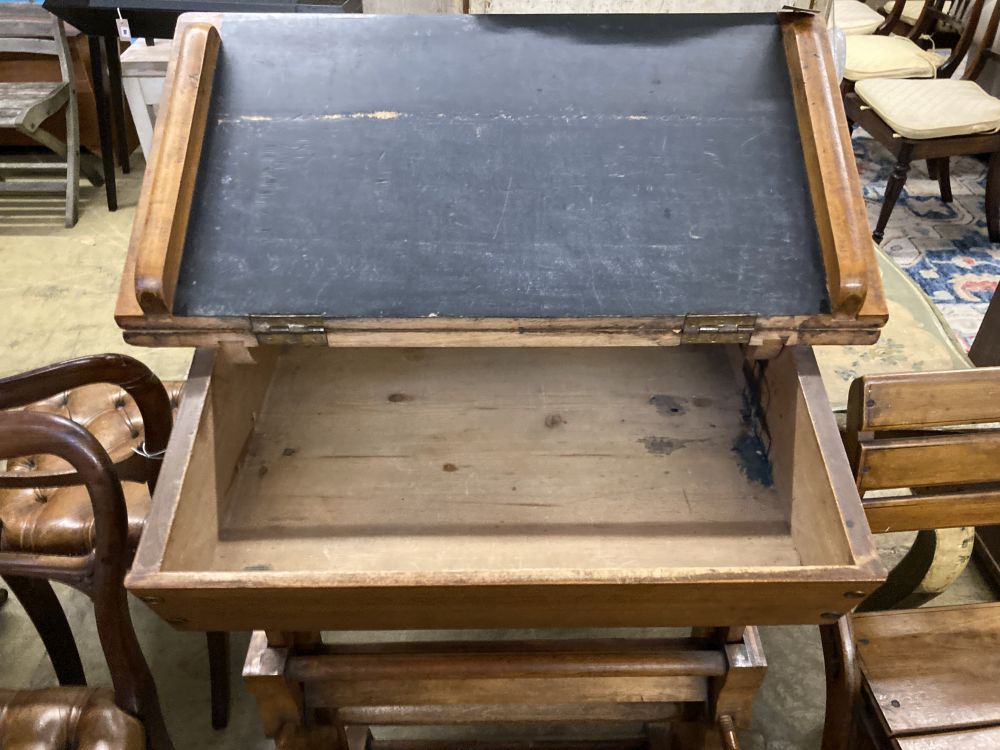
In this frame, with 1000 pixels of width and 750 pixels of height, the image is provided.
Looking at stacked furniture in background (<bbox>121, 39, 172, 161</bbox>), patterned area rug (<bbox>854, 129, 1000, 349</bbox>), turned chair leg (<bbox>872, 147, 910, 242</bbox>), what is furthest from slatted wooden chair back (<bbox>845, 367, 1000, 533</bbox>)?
stacked furniture in background (<bbox>121, 39, 172, 161</bbox>)

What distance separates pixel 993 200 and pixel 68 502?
3.54m

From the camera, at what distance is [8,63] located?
11.4ft

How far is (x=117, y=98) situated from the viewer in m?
3.40

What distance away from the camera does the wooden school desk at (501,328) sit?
0.88 meters

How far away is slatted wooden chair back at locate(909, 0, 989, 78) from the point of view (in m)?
3.29

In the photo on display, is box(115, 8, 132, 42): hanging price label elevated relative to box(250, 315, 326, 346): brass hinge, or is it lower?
lower

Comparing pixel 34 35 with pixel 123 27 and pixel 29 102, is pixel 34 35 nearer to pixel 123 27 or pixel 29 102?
pixel 29 102

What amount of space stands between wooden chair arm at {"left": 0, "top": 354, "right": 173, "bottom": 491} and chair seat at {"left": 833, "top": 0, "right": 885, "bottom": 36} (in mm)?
Result: 3803

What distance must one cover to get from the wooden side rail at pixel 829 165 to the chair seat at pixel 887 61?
8.47 feet

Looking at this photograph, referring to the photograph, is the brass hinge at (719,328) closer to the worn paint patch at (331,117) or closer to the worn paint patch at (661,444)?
the worn paint patch at (661,444)

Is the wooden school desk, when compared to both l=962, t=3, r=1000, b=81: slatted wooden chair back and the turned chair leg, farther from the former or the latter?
l=962, t=3, r=1000, b=81: slatted wooden chair back

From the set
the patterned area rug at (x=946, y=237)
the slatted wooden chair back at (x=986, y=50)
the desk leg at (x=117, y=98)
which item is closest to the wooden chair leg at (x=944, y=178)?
the patterned area rug at (x=946, y=237)

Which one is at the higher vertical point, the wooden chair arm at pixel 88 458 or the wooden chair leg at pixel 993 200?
the wooden chair arm at pixel 88 458

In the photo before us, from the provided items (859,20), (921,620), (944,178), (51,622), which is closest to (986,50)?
(944,178)
